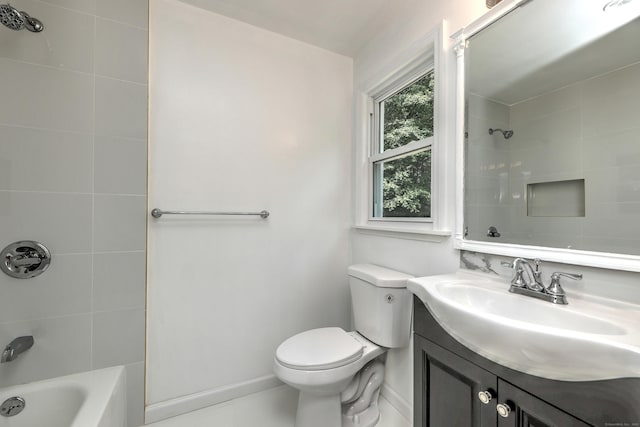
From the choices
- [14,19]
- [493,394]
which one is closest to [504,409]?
[493,394]

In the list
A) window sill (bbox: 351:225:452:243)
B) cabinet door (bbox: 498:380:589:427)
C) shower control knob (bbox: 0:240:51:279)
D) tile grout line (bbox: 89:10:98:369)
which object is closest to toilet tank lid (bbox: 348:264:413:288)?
window sill (bbox: 351:225:452:243)

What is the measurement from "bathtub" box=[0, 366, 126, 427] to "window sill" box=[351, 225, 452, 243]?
4.87 ft

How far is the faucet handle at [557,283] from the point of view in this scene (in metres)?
0.79

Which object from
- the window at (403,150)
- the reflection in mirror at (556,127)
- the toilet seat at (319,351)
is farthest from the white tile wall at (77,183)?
the reflection in mirror at (556,127)

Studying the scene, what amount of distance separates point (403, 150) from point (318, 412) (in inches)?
57.0

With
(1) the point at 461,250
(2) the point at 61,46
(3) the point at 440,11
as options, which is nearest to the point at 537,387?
(1) the point at 461,250

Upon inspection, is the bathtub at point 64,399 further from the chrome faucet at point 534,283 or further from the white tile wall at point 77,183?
the chrome faucet at point 534,283

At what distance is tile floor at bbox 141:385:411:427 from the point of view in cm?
139

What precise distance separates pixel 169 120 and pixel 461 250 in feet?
5.30

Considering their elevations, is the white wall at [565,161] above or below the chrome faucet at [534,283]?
above

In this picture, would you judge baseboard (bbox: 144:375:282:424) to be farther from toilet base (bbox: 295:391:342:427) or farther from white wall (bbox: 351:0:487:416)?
white wall (bbox: 351:0:487:416)

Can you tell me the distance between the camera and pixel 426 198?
1.43m

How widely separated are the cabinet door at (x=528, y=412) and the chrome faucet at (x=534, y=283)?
0.94ft

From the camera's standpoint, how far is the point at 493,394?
75 cm
